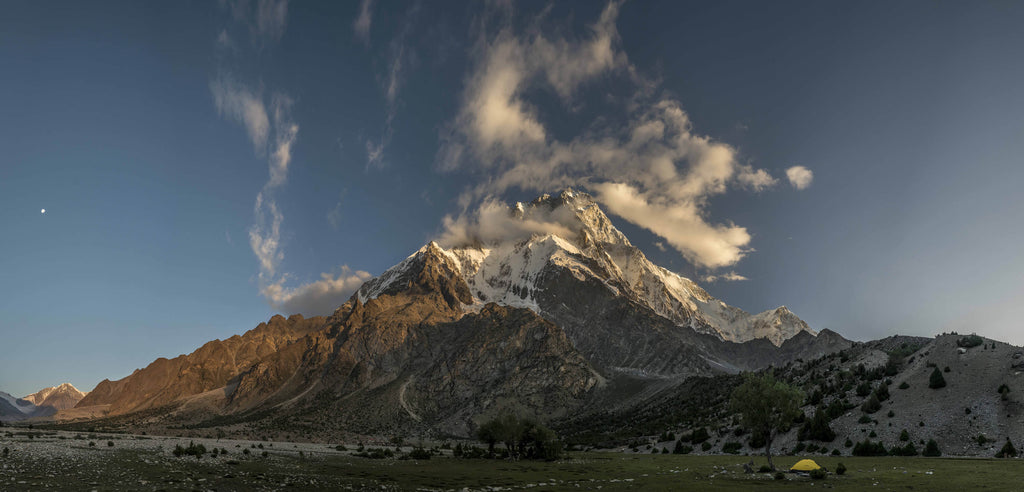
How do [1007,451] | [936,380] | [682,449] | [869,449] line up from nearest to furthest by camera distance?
[1007,451], [869,449], [936,380], [682,449]

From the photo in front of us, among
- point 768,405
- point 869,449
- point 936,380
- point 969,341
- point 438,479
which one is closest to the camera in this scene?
point 438,479

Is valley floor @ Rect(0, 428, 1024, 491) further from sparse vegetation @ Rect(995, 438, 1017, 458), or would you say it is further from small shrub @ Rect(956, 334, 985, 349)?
small shrub @ Rect(956, 334, 985, 349)

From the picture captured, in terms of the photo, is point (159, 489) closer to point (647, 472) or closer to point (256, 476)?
point (256, 476)

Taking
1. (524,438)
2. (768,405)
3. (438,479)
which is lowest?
(524,438)

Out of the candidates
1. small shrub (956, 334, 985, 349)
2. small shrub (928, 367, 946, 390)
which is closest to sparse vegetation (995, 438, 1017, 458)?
small shrub (928, 367, 946, 390)

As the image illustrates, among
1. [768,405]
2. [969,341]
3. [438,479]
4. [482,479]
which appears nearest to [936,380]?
[969,341]

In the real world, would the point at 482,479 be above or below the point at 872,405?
below

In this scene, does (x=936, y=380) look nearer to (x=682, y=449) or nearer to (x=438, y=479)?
(x=682, y=449)

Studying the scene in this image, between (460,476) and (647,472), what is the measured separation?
1944cm

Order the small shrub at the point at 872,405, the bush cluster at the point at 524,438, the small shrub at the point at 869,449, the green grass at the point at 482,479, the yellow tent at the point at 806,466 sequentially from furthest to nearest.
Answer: the bush cluster at the point at 524,438, the small shrub at the point at 872,405, the small shrub at the point at 869,449, the yellow tent at the point at 806,466, the green grass at the point at 482,479

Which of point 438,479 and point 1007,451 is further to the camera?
point 1007,451

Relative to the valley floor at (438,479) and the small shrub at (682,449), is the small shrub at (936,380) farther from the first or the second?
the small shrub at (682,449)

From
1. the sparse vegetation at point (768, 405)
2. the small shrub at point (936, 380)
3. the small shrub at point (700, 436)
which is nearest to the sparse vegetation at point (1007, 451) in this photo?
the small shrub at point (936, 380)

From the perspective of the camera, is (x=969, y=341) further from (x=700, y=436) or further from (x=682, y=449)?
(x=682, y=449)
